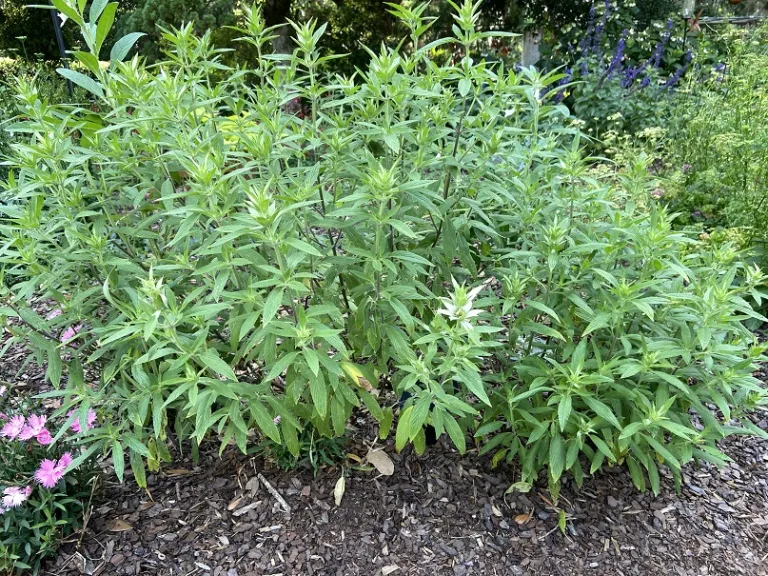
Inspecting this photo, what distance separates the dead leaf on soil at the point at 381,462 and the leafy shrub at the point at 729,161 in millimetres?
2444

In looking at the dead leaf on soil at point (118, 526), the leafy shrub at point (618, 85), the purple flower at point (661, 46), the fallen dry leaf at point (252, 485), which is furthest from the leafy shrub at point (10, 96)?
the purple flower at point (661, 46)

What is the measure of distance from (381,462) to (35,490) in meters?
1.36

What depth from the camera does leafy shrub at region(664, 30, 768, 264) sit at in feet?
11.9

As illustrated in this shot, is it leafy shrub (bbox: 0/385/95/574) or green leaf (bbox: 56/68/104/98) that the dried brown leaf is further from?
green leaf (bbox: 56/68/104/98)

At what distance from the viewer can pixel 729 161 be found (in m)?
4.02

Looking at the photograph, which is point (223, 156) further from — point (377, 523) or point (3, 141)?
point (3, 141)

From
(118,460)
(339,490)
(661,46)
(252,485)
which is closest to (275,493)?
(252,485)

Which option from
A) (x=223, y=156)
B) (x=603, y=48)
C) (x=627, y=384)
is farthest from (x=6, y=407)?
(x=603, y=48)

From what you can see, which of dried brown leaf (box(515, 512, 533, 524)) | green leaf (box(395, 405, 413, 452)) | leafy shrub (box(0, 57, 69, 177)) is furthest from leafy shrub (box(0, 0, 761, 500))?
leafy shrub (box(0, 57, 69, 177))

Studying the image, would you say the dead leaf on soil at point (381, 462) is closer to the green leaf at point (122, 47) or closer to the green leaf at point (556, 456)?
the green leaf at point (556, 456)

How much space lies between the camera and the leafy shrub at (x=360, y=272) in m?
1.86

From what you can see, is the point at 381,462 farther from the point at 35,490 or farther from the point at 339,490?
the point at 35,490

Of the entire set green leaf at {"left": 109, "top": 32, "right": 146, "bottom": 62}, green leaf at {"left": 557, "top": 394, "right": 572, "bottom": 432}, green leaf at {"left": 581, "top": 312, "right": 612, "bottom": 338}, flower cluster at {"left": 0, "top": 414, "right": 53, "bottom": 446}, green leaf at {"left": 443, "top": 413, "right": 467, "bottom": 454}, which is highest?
green leaf at {"left": 109, "top": 32, "right": 146, "bottom": 62}

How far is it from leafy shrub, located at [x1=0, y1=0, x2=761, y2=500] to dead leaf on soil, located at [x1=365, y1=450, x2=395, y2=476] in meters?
0.32
